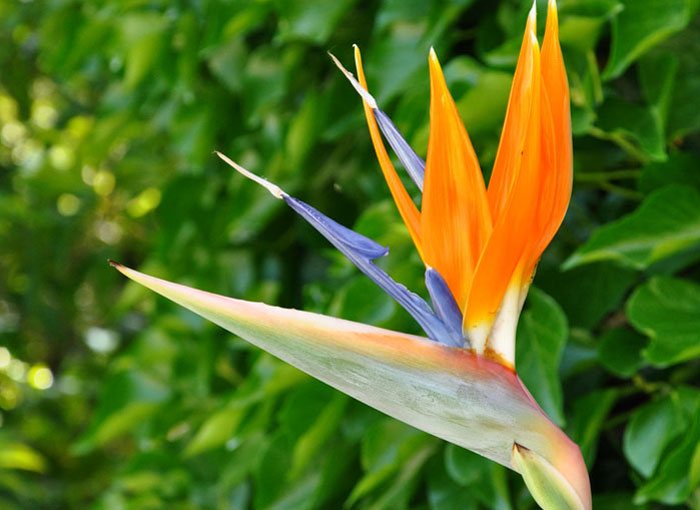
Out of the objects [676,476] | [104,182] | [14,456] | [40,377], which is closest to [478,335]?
[676,476]

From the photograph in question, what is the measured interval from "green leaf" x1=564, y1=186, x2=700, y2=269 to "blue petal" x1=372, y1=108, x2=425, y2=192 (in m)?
0.19

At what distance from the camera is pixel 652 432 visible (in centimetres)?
61

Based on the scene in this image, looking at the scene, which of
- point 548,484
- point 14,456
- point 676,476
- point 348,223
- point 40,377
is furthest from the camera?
point 40,377

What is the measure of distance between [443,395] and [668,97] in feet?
1.07

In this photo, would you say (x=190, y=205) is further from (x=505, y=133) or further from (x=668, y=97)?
(x=505, y=133)

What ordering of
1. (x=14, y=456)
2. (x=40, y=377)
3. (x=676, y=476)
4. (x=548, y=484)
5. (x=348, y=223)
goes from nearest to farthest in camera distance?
(x=548, y=484), (x=676, y=476), (x=348, y=223), (x=14, y=456), (x=40, y=377)

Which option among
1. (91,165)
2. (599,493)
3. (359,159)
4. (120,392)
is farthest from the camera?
(91,165)

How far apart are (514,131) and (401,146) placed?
5 centimetres

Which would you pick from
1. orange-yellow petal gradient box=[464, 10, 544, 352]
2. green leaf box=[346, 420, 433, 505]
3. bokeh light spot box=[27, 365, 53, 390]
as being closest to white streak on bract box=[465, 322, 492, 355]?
orange-yellow petal gradient box=[464, 10, 544, 352]

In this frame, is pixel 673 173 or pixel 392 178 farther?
pixel 673 173

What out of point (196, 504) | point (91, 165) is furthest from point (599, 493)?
point (91, 165)

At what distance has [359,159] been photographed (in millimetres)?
884

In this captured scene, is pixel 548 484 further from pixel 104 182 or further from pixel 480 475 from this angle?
pixel 104 182

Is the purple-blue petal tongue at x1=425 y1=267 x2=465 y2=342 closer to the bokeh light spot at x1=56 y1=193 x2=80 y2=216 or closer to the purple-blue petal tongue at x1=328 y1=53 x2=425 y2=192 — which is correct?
the purple-blue petal tongue at x1=328 y1=53 x2=425 y2=192
